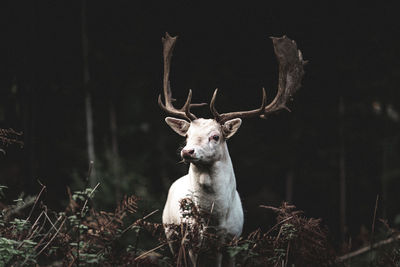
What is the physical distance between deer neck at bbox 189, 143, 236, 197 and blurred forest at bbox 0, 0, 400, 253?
3.56 meters

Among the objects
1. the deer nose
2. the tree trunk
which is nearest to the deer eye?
the deer nose

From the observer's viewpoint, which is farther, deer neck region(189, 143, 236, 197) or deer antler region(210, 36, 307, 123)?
deer antler region(210, 36, 307, 123)

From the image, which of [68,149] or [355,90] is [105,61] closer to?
[68,149]

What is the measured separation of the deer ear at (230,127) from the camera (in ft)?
17.4

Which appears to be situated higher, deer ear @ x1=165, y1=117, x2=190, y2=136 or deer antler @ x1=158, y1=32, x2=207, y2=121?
deer antler @ x1=158, y1=32, x2=207, y2=121

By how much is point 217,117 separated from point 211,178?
687mm

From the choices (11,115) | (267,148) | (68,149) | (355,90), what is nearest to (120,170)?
(68,149)

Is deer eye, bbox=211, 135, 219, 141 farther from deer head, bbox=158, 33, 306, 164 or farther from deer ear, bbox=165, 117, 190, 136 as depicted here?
deer ear, bbox=165, 117, 190, 136

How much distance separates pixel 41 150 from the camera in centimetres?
972

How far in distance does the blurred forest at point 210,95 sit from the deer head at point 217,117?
3342 millimetres

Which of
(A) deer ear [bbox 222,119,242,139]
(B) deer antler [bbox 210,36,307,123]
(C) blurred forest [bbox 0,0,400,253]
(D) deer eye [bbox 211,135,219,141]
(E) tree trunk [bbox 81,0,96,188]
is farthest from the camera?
(E) tree trunk [bbox 81,0,96,188]

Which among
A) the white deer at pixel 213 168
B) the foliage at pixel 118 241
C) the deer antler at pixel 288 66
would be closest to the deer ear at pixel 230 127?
the white deer at pixel 213 168

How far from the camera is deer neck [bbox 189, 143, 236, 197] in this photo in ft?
16.6

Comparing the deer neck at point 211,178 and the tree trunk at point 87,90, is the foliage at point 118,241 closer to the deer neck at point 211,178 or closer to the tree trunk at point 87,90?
the deer neck at point 211,178
